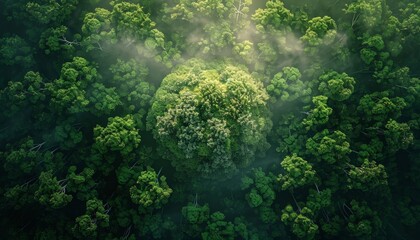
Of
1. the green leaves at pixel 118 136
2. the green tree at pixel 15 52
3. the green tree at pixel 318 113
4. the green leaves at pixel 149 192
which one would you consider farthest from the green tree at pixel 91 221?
the green tree at pixel 318 113

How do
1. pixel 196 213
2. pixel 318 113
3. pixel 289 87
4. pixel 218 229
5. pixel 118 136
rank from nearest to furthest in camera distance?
pixel 118 136
pixel 196 213
pixel 218 229
pixel 318 113
pixel 289 87

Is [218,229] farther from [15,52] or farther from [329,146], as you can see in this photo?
[15,52]

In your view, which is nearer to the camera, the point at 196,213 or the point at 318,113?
the point at 196,213

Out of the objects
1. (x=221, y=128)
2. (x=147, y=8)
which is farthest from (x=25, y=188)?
(x=147, y=8)

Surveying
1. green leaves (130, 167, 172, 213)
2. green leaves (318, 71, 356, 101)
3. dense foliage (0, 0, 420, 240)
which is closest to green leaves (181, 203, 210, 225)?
dense foliage (0, 0, 420, 240)

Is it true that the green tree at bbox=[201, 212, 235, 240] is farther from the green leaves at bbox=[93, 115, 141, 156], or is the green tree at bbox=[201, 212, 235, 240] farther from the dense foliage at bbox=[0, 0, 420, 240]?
the green leaves at bbox=[93, 115, 141, 156]

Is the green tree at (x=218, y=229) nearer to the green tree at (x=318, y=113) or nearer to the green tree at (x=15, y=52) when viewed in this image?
the green tree at (x=318, y=113)

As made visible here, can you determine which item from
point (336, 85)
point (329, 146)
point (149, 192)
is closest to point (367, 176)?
point (329, 146)

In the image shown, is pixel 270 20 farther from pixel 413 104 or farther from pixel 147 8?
pixel 413 104

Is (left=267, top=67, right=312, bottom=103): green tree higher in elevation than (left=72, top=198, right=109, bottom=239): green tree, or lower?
higher
